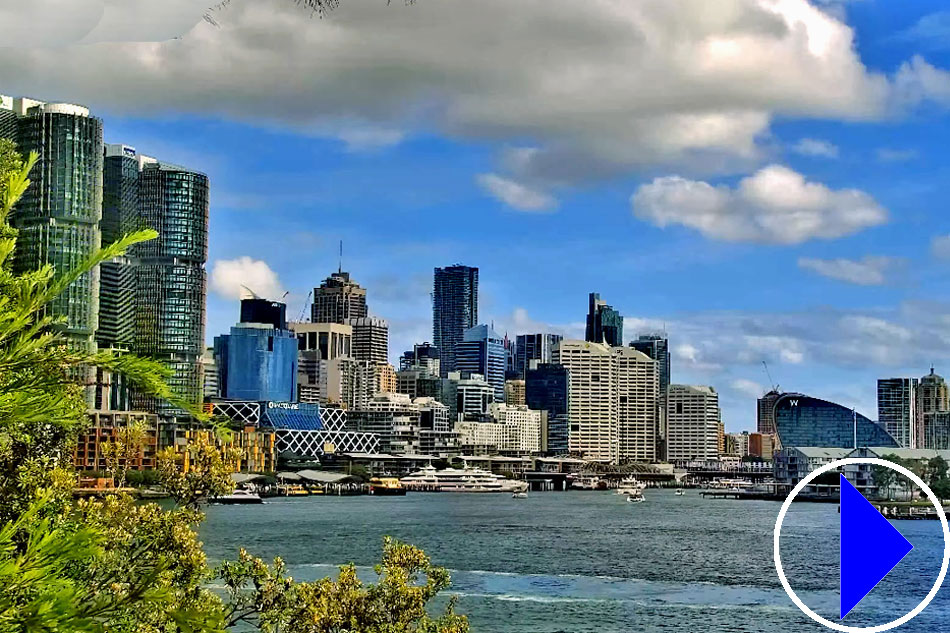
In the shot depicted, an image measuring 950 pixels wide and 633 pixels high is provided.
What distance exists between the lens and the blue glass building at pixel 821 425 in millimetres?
137375

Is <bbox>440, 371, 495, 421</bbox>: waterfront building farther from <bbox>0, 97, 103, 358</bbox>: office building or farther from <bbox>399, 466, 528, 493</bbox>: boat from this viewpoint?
<bbox>0, 97, 103, 358</bbox>: office building

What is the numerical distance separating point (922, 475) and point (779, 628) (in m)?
76.9

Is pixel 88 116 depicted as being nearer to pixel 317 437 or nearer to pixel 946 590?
pixel 317 437

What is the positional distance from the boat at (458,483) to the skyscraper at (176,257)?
79.0 ft

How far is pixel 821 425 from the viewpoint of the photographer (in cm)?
14050

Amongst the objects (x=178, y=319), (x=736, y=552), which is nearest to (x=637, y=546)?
(x=736, y=552)

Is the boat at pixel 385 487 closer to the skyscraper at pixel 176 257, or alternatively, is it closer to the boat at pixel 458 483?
the boat at pixel 458 483

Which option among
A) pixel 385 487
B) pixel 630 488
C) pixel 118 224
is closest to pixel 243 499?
pixel 385 487

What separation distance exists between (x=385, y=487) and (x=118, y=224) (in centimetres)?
3664

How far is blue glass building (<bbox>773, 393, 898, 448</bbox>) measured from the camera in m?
137

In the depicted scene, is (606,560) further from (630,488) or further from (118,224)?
(118,224)

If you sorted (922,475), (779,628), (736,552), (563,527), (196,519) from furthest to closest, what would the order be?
(922,475) → (563,527) → (736,552) → (779,628) → (196,519)

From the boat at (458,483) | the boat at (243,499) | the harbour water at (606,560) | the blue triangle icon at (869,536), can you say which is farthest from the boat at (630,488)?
the blue triangle icon at (869,536)

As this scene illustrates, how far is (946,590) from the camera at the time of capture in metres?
42.5
